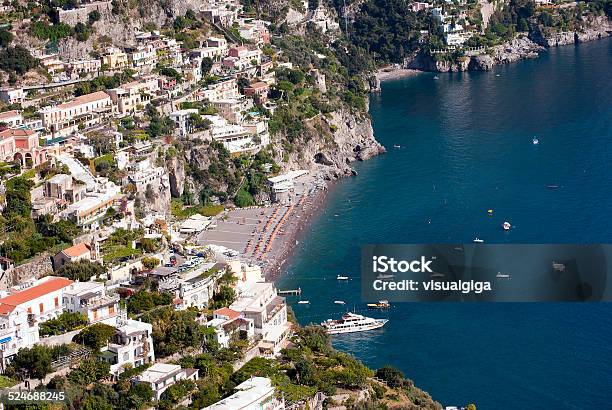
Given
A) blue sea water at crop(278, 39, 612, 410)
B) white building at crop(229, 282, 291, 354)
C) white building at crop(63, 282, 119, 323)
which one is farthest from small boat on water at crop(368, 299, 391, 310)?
white building at crop(63, 282, 119, 323)

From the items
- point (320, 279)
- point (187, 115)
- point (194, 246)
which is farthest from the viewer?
point (187, 115)

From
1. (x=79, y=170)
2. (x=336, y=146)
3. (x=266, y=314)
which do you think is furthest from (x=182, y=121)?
(x=266, y=314)

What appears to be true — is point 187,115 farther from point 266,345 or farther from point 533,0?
point 533,0

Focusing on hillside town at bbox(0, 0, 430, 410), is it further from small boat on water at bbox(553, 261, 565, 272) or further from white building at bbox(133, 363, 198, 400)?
small boat on water at bbox(553, 261, 565, 272)

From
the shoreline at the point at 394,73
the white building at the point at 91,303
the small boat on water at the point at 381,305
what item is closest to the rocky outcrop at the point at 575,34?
the shoreline at the point at 394,73

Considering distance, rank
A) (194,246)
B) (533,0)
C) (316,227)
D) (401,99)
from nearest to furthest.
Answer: (194,246) < (316,227) < (401,99) < (533,0)

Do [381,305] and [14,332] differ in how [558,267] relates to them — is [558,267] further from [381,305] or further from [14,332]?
[14,332]

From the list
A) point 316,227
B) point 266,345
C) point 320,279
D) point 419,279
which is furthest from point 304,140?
point 419,279
